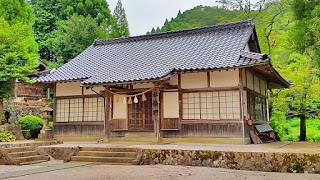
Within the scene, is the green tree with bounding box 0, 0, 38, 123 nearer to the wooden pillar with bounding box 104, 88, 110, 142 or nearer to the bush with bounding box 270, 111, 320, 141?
the wooden pillar with bounding box 104, 88, 110, 142

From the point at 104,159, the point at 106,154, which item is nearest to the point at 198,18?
the point at 106,154

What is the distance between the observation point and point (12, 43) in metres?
14.8

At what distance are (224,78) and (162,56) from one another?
4.13 metres

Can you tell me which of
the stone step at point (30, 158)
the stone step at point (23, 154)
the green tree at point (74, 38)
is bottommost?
the stone step at point (30, 158)

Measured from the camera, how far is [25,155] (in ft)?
37.4

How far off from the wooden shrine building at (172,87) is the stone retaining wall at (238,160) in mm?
3557

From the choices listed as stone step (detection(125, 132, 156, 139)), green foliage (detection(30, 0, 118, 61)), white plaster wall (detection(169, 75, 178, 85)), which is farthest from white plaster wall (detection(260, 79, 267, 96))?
green foliage (detection(30, 0, 118, 61))

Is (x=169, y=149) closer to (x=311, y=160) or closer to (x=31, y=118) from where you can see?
(x=311, y=160)

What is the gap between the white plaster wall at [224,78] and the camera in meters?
12.9

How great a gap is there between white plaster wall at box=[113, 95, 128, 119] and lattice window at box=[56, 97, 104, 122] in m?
A: 0.75

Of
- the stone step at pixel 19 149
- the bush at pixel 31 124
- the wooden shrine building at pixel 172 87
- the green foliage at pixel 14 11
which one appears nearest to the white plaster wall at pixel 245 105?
the wooden shrine building at pixel 172 87

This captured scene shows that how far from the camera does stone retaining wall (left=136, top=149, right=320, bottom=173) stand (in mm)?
8055

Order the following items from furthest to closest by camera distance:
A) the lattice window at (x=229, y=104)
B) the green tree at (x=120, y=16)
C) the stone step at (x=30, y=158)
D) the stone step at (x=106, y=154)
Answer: the green tree at (x=120, y=16) < the lattice window at (x=229, y=104) < the stone step at (x=30, y=158) < the stone step at (x=106, y=154)

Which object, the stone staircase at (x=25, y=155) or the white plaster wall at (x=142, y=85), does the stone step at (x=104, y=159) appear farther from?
the white plaster wall at (x=142, y=85)
